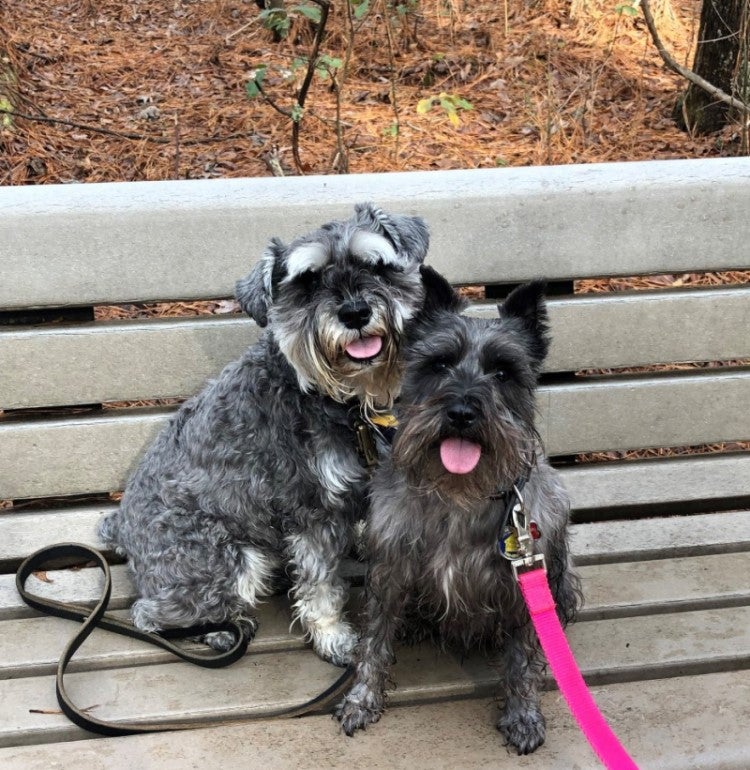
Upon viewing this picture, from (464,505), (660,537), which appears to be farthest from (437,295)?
(660,537)

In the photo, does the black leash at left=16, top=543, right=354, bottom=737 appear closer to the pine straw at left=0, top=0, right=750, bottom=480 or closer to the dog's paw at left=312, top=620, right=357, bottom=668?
the dog's paw at left=312, top=620, right=357, bottom=668

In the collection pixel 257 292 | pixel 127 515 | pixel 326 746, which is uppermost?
pixel 257 292

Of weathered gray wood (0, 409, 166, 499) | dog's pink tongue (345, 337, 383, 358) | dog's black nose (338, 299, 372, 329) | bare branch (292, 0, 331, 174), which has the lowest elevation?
weathered gray wood (0, 409, 166, 499)

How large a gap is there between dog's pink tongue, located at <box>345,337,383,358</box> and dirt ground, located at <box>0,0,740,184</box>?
7.71 feet

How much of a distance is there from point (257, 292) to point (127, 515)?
3.09 ft

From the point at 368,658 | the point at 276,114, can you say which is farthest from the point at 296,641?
the point at 276,114

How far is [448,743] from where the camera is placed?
255cm

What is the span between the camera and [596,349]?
338 centimetres

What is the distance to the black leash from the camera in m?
2.60

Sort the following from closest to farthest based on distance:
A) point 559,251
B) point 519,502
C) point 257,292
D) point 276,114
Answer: point 519,502 → point 257,292 → point 559,251 → point 276,114

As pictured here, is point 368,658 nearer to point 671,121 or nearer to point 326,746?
point 326,746

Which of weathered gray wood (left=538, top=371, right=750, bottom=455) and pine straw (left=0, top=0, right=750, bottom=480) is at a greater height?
pine straw (left=0, top=0, right=750, bottom=480)

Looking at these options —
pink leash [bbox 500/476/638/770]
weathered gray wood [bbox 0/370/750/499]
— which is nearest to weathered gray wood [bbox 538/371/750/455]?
weathered gray wood [bbox 0/370/750/499]

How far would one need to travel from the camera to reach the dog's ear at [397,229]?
2.84 meters
